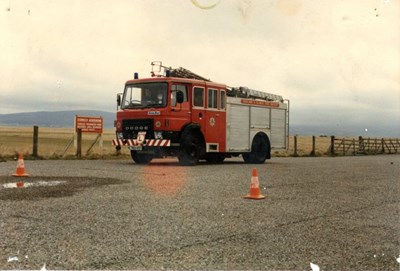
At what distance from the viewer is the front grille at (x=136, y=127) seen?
1655 cm

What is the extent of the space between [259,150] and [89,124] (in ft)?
24.3

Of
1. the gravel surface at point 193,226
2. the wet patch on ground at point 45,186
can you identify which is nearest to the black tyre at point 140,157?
the wet patch on ground at point 45,186

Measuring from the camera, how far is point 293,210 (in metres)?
7.96

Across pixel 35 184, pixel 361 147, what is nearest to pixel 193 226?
pixel 35 184

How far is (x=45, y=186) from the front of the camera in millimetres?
10180

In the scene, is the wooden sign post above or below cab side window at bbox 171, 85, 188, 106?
below

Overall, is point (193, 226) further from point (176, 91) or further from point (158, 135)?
point (176, 91)

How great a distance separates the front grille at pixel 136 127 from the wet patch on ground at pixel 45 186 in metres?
4.81

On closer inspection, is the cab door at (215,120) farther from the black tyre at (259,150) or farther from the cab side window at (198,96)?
the black tyre at (259,150)

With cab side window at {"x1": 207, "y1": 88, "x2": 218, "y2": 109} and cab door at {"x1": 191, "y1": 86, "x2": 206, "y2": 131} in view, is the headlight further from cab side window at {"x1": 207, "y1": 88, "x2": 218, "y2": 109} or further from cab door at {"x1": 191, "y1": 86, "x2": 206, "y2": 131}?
cab side window at {"x1": 207, "y1": 88, "x2": 218, "y2": 109}

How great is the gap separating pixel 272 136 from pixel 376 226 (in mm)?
14529

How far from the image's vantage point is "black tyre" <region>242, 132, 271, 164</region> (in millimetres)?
20453

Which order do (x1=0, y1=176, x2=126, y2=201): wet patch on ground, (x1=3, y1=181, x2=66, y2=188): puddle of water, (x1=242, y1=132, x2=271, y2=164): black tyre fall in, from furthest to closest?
(x1=242, y1=132, x2=271, y2=164): black tyre
(x1=3, y1=181, x2=66, y2=188): puddle of water
(x1=0, y1=176, x2=126, y2=201): wet patch on ground

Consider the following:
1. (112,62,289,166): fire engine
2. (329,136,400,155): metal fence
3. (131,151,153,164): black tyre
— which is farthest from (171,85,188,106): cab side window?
(329,136,400,155): metal fence
